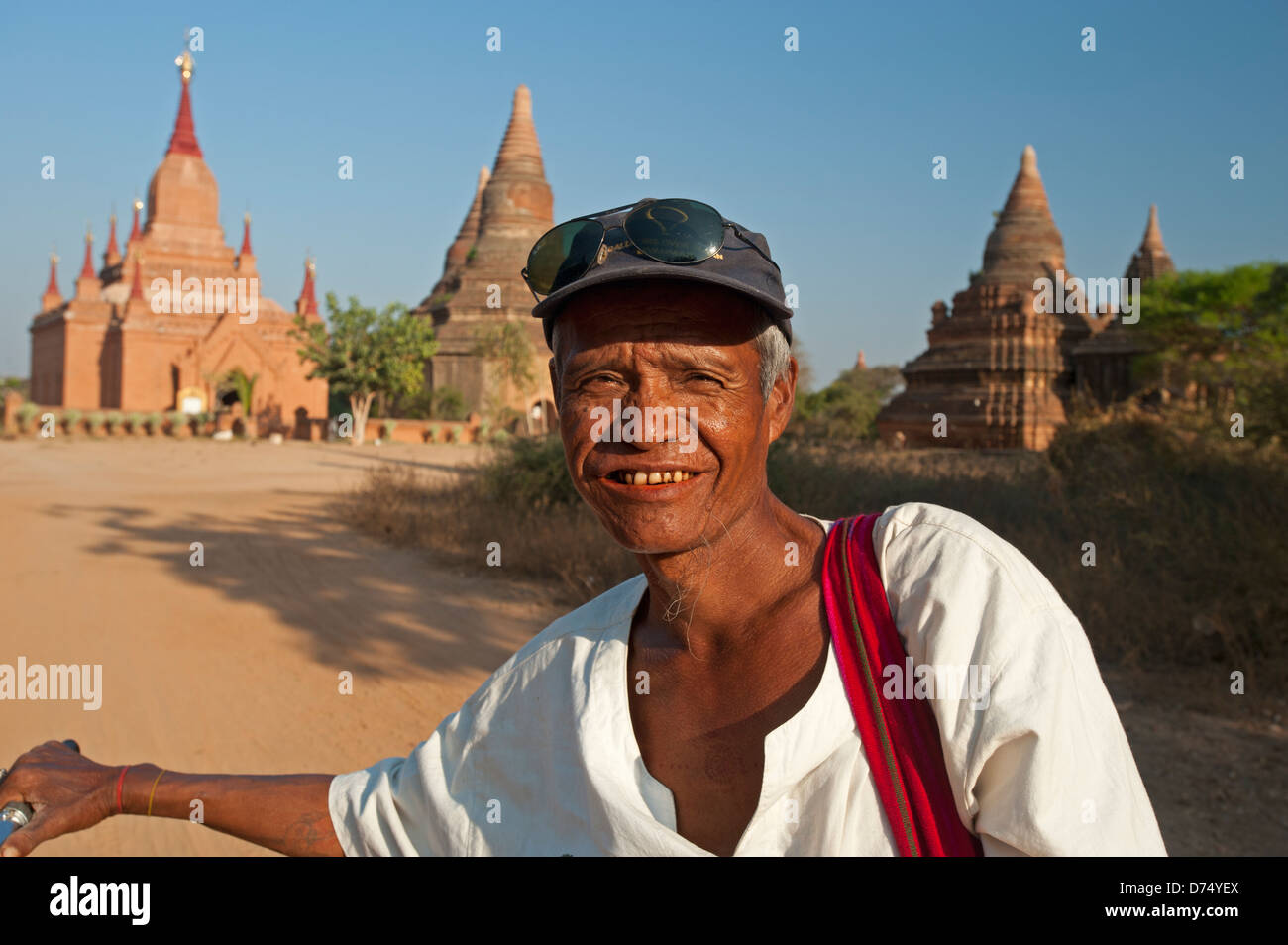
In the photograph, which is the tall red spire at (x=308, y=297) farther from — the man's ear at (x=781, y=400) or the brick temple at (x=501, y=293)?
the man's ear at (x=781, y=400)

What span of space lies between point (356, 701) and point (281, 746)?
25.5 inches

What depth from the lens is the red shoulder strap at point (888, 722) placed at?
42.9 inches

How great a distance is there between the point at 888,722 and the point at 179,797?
3.74 ft

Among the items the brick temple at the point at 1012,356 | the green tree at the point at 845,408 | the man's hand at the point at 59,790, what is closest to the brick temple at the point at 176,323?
the green tree at the point at 845,408

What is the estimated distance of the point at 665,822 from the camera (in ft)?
4.28

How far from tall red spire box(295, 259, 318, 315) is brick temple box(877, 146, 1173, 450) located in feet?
81.0

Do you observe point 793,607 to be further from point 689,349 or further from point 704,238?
point 704,238

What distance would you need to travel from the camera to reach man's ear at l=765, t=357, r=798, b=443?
59.1 inches

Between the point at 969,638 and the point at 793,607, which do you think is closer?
the point at 969,638

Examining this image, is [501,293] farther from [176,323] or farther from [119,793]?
[119,793]

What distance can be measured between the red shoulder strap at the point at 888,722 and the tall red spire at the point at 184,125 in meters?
42.2

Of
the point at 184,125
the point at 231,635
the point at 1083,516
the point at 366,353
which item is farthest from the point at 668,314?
the point at 184,125

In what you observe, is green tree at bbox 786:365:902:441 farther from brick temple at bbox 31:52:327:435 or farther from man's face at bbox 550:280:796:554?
man's face at bbox 550:280:796:554
